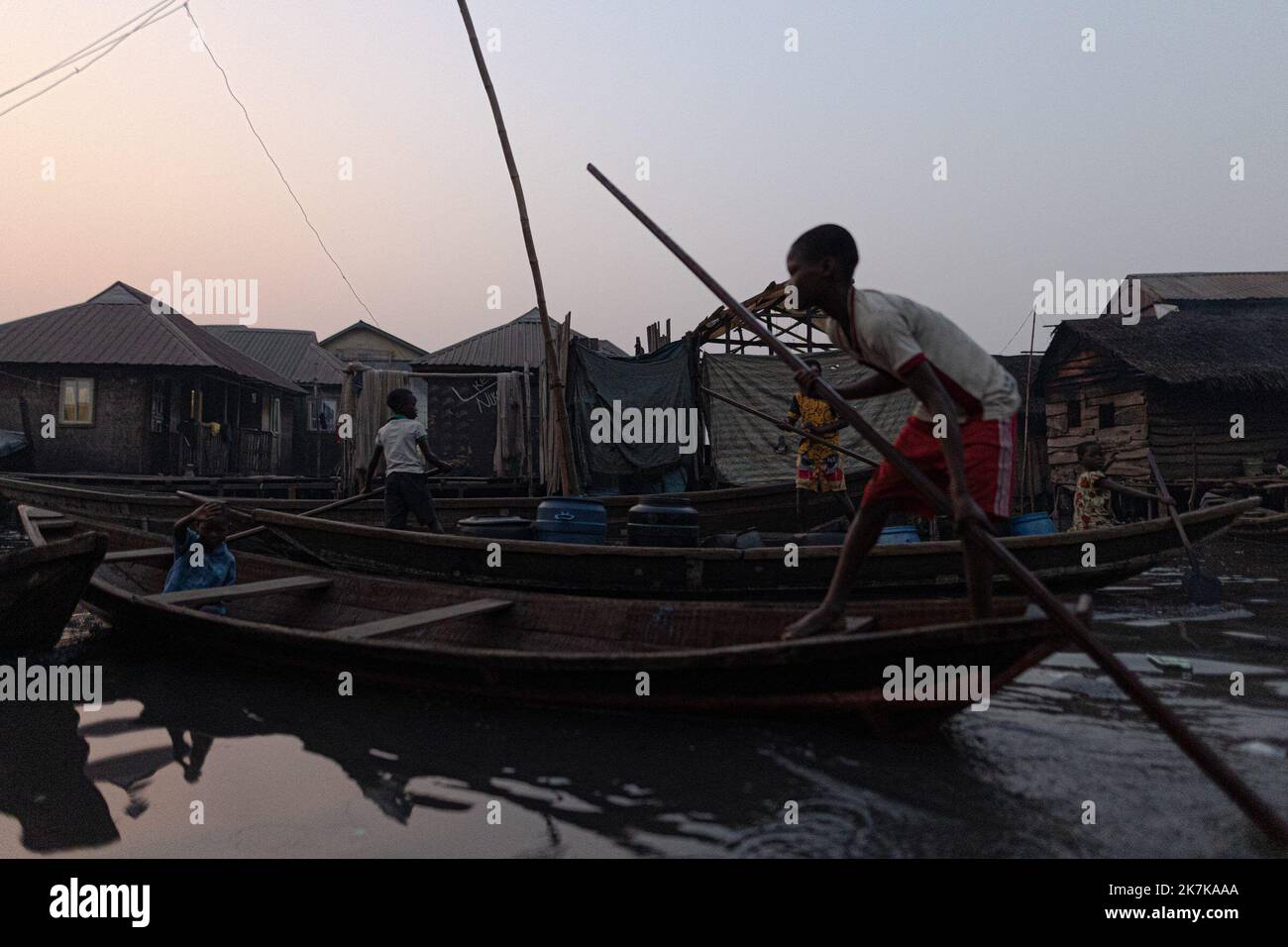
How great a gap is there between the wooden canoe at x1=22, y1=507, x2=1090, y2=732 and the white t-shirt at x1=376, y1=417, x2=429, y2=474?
1.13 metres

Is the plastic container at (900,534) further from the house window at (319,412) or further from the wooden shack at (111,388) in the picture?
the house window at (319,412)

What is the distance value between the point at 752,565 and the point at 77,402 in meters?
17.7

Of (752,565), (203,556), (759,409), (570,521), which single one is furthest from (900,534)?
(759,409)

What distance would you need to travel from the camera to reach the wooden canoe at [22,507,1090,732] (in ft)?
9.57

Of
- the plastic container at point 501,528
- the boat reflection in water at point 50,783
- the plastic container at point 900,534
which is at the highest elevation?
the plastic container at point 501,528

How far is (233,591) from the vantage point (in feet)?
16.1

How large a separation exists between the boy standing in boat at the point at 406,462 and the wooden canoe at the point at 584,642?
3.43 feet

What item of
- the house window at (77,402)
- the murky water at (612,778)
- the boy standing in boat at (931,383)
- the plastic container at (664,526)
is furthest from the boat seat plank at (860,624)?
the house window at (77,402)

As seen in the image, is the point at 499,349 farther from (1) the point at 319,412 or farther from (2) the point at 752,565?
(2) the point at 752,565

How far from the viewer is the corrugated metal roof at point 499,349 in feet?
69.1

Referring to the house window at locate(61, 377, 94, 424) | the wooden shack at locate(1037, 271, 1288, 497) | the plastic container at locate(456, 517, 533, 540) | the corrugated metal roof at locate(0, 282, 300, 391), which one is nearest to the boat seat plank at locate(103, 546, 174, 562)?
the plastic container at locate(456, 517, 533, 540)

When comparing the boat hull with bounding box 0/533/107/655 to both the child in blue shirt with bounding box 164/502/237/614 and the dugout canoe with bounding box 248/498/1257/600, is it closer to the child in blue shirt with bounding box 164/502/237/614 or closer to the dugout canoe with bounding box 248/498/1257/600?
the child in blue shirt with bounding box 164/502/237/614
